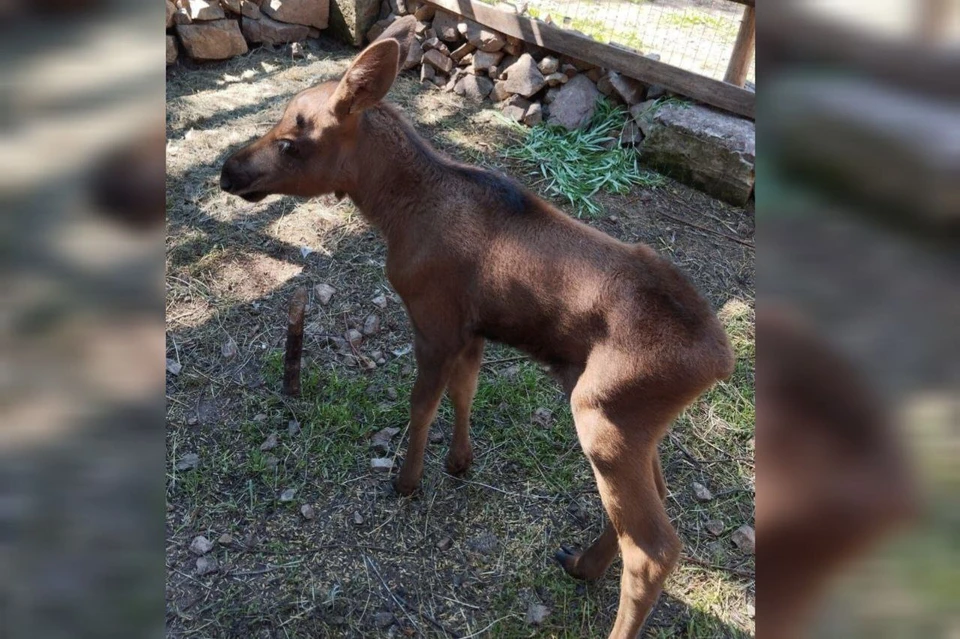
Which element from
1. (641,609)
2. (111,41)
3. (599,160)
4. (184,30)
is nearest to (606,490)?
(641,609)

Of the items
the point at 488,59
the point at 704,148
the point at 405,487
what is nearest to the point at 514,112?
the point at 488,59

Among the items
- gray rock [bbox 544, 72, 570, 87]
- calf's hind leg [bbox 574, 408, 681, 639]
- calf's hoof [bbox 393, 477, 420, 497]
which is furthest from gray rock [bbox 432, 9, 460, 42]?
calf's hind leg [bbox 574, 408, 681, 639]

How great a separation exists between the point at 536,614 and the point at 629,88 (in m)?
6.06

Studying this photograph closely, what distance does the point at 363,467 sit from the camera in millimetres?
5082

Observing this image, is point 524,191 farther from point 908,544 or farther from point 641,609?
point 908,544

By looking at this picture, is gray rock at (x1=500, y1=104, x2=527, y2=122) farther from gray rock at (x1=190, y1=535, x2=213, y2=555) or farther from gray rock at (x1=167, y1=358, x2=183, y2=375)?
gray rock at (x1=190, y1=535, x2=213, y2=555)

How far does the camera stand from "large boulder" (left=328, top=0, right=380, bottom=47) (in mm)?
9688

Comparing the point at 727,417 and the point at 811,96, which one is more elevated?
the point at 811,96

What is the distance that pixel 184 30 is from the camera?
9.26 meters

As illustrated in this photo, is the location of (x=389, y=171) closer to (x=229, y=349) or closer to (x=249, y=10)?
Result: (x=229, y=349)

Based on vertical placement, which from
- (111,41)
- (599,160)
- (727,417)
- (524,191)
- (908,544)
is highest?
(111,41)

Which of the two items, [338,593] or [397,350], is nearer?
[338,593]

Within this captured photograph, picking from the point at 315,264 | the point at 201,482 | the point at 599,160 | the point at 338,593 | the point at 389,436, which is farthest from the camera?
the point at 599,160

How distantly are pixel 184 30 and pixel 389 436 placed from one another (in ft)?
21.2
